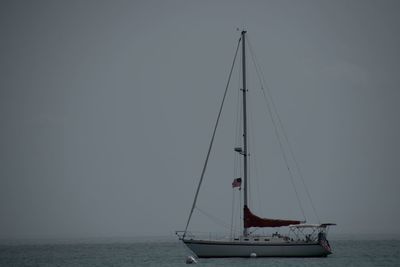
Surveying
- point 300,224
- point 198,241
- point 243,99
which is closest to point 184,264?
point 198,241

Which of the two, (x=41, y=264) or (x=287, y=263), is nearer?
(x=287, y=263)

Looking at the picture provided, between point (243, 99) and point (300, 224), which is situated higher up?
point (243, 99)

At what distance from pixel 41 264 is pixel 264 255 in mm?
26978

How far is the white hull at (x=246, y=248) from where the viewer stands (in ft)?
174

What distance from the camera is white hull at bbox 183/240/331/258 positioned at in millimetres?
52969

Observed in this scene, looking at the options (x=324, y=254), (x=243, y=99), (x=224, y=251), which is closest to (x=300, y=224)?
(x=324, y=254)

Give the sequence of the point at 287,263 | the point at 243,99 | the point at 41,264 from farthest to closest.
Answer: the point at 41,264
the point at 243,99
the point at 287,263

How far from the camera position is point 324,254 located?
187 feet

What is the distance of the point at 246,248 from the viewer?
5300cm

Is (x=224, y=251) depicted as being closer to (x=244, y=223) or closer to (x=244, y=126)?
(x=244, y=223)

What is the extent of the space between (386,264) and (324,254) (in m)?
6.76

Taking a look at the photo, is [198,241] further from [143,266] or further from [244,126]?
[244,126]

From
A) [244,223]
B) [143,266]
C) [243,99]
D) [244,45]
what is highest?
[244,45]

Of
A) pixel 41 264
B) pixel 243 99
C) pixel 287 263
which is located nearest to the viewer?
pixel 287 263
